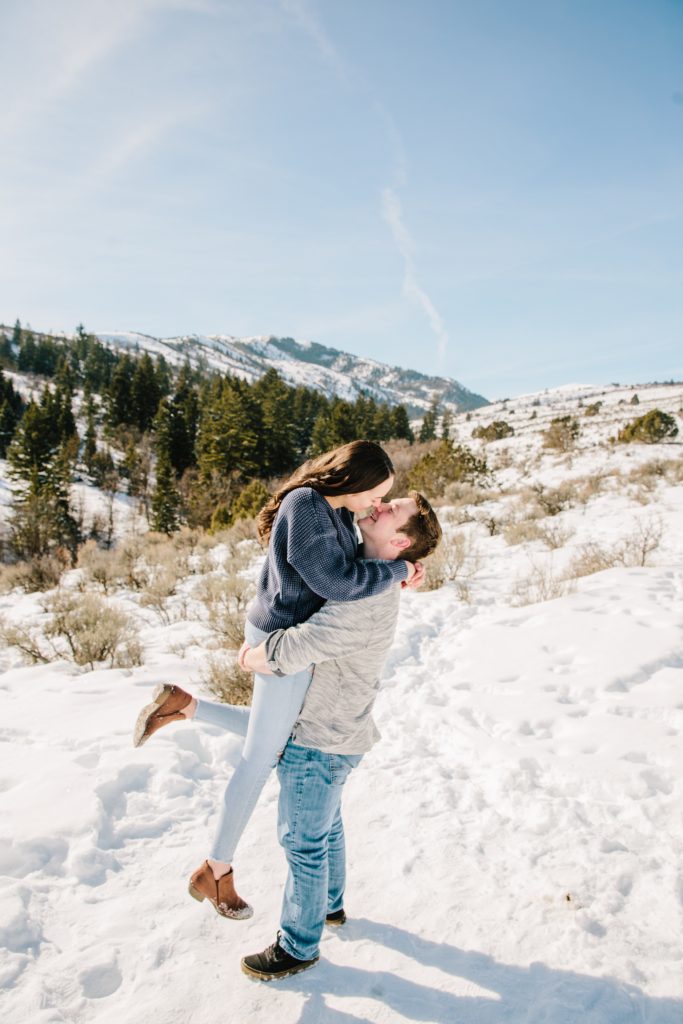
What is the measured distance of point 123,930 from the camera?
87.1 inches

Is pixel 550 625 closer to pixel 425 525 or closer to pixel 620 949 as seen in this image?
pixel 620 949

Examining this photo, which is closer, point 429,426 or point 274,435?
point 274,435

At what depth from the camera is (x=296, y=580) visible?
75.2 inches

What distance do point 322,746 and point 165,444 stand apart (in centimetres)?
4709

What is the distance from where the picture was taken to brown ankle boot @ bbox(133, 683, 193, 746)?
216 centimetres

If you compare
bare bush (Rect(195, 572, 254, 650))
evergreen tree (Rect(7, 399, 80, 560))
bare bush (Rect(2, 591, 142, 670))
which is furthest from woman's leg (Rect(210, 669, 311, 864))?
evergreen tree (Rect(7, 399, 80, 560))

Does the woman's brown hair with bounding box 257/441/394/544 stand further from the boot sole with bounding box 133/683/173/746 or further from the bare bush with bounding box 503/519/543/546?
the bare bush with bounding box 503/519/543/546

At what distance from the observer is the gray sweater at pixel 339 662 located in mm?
1778

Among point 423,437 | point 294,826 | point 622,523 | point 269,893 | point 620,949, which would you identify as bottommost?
point 269,893

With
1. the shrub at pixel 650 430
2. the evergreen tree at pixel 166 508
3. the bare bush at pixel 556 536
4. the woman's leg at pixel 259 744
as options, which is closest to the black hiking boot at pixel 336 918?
the woman's leg at pixel 259 744

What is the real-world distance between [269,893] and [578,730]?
90.4 inches

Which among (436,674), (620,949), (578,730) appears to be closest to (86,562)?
(436,674)

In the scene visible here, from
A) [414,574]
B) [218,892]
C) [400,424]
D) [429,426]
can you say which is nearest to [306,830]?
[218,892]

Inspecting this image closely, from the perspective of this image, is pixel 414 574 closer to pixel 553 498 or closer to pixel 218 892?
pixel 218 892
